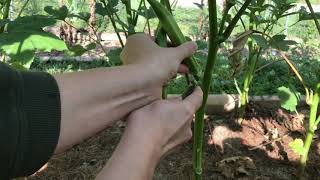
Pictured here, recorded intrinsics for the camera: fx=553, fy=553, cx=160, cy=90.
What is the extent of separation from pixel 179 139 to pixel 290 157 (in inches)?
54.7

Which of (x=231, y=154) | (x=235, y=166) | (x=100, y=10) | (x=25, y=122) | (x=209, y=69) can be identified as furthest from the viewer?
(x=231, y=154)

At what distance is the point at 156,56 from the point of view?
1.14 m

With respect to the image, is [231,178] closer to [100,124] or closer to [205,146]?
[205,146]

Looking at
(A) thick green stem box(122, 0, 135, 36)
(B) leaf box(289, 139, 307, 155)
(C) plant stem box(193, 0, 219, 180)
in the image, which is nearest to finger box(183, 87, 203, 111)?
(C) plant stem box(193, 0, 219, 180)

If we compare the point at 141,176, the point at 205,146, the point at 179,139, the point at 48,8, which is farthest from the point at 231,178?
the point at 141,176

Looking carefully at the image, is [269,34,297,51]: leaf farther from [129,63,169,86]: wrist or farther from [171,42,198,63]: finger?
[129,63,169,86]: wrist

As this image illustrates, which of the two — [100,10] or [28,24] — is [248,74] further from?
[28,24]

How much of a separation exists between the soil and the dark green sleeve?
133 cm

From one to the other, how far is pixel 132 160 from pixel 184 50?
1.06ft

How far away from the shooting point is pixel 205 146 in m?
2.50

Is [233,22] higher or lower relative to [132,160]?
higher

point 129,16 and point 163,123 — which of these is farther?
point 129,16

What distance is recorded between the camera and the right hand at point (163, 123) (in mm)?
1018

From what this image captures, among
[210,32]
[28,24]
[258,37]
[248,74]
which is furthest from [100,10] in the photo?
[248,74]
